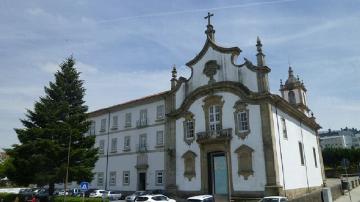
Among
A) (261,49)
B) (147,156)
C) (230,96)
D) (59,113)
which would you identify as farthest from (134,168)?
(261,49)

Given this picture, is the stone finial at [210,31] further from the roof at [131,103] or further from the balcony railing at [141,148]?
the balcony railing at [141,148]

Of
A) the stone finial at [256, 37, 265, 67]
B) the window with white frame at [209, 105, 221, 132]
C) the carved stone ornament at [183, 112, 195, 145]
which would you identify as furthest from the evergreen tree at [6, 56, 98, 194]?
the stone finial at [256, 37, 265, 67]

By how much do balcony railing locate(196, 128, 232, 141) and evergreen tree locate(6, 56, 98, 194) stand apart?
1102 centimetres

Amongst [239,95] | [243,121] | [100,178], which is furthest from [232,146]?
[100,178]

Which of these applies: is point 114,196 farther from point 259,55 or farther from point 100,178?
point 259,55

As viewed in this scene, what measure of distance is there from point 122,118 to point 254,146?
20283mm

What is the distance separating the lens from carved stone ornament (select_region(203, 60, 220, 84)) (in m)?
33.3

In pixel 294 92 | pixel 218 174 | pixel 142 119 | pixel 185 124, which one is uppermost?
pixel 294 92

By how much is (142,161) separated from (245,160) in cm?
1410

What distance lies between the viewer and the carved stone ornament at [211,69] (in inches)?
1312

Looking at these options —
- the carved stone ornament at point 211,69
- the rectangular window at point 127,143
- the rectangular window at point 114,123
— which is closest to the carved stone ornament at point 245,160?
the carved stone ornament at point 211,69

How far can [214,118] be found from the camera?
32469mm

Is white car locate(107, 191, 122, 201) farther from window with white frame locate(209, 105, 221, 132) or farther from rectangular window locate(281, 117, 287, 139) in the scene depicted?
rectangular window locate(281, 117, 287, 139)

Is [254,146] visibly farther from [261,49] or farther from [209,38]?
[209,38]
